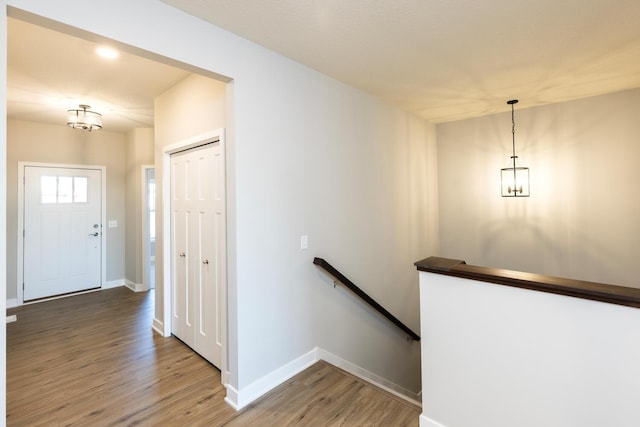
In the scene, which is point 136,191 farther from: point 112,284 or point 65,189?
point 112,284

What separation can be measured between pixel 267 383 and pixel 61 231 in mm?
4529

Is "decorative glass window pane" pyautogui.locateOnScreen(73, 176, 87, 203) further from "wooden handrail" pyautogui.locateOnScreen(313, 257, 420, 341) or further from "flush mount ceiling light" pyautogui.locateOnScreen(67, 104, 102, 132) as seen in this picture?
"wooden handrail" pyautogui.locateOnScreen(313, 257, 420, 341)

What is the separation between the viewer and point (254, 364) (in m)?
2.26

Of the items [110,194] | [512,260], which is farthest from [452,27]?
[110,194]

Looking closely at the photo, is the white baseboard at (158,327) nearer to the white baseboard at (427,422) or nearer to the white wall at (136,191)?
the white wall at (136,191)

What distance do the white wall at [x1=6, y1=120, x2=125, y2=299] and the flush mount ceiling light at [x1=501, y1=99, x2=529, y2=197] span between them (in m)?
6.00

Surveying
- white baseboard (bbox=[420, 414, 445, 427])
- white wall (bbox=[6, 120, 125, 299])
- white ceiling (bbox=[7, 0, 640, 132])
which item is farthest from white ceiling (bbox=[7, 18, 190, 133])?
white baseboard (bbox=[420, 414, 445, 427])

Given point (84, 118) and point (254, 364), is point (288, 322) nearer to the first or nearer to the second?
point (254, 364)

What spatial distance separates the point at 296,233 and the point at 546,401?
6.10 feet

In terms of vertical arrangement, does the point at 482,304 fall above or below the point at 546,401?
above

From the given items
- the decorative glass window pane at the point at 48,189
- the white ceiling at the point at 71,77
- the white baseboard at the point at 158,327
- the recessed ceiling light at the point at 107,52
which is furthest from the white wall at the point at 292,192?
the decorative glass window pane at the point at 48,189

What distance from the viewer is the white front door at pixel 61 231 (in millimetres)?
4543

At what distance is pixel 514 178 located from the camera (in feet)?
11.8

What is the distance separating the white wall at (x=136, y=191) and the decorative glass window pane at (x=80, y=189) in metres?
0.62
